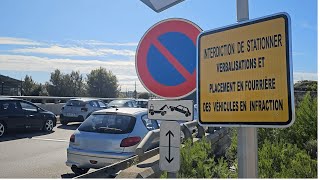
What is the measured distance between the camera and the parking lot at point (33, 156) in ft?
23.9

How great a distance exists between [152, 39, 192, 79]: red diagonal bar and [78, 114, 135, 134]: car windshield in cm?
377

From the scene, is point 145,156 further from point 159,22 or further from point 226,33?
point 226,33

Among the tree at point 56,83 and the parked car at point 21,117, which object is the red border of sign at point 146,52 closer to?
the parked car at point 21,117

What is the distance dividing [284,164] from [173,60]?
2.83 metres

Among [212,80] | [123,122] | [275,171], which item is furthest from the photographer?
[123,122]

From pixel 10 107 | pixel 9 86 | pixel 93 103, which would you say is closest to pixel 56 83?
pixel 9 86

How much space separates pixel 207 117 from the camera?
2.74 meters

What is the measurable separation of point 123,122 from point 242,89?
4616 mm

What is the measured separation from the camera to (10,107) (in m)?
13.4

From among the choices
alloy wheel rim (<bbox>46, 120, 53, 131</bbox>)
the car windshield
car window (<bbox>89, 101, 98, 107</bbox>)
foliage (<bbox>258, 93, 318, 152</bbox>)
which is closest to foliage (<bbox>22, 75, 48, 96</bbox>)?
car window (<bbox>89, 101, 98, 107</bbox>)

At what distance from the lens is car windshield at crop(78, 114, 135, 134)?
22.1 ft

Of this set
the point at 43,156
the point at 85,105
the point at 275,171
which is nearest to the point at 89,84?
the point at 85,105

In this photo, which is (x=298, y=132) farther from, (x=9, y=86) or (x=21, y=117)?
(x=9, y=86)

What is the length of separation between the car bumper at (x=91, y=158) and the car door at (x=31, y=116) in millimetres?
8158
